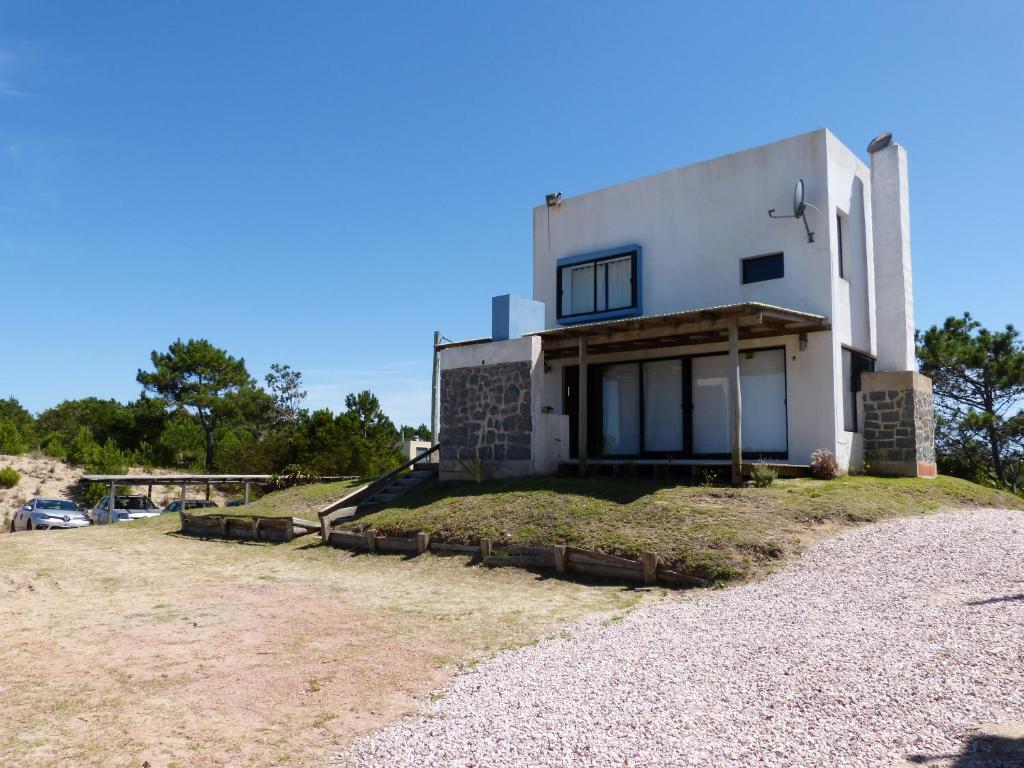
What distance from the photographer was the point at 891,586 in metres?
8.01

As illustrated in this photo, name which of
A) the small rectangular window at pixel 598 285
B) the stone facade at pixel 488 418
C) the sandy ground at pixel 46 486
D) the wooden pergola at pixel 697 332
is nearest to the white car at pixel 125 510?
the stone facade at pixel 488 418

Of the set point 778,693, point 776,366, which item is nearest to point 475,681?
point 778,693

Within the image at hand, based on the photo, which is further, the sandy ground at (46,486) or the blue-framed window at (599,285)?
the sandy ground at (46,486)

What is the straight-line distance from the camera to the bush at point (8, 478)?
35.6 m

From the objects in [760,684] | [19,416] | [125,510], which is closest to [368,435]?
[125,510]

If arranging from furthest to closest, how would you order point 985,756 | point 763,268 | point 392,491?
point 392,491, point 763,268, point 985,756

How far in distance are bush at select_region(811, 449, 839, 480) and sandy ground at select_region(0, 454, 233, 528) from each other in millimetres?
30075

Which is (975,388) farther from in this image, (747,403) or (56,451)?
(56,451)

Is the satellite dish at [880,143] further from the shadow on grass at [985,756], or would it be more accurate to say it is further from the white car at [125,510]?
the white car at [125,510]

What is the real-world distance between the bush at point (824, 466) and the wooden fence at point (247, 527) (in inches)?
389

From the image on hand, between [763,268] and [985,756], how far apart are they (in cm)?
1307

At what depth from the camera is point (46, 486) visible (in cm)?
3681

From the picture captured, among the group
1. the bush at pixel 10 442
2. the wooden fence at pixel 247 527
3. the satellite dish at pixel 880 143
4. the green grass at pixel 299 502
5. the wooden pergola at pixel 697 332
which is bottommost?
the wooden fence at pixel 247 527

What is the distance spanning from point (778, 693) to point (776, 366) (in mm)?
11157
